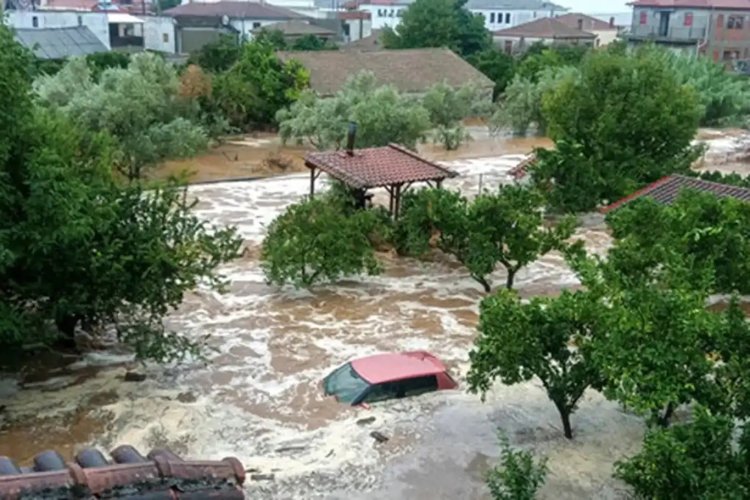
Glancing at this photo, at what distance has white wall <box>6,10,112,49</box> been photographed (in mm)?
61156

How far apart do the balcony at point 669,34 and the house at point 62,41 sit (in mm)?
38285

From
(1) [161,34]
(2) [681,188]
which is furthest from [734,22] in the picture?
(2) [681,188]

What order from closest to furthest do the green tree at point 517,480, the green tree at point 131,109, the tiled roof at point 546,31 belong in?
the green tree at point 517,480 < the green tree at point 131,109 < the tiled roof at point 546,31

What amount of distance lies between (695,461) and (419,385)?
20.9 feet

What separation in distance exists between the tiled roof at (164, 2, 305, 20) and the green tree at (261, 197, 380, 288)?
58.3m

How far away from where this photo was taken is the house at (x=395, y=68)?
161 feet

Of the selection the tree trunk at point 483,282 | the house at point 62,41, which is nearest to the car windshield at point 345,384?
the tree trunk at point 483,282

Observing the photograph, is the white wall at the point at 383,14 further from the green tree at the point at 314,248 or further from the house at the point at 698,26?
the green tree at the point at 314,248

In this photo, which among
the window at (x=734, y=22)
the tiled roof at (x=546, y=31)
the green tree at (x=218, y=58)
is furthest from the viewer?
the tiled roof at (x=546, y=31)

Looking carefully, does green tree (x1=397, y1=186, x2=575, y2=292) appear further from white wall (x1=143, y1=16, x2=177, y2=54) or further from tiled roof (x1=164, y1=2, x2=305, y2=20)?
tiled roof (x1=164, y1=2, x2=305, y2=20)

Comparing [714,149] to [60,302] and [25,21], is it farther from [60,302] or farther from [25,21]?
[25,21]

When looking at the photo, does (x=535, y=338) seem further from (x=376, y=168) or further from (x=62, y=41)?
(x=62, y=41)

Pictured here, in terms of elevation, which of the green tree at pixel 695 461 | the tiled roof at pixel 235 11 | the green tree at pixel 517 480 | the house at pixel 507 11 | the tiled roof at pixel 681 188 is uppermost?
the house at pixel 507 11

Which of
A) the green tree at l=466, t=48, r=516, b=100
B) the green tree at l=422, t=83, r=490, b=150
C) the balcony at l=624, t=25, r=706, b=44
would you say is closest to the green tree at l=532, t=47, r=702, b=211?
the green tree at l=422, t=83, r=490, b=150
